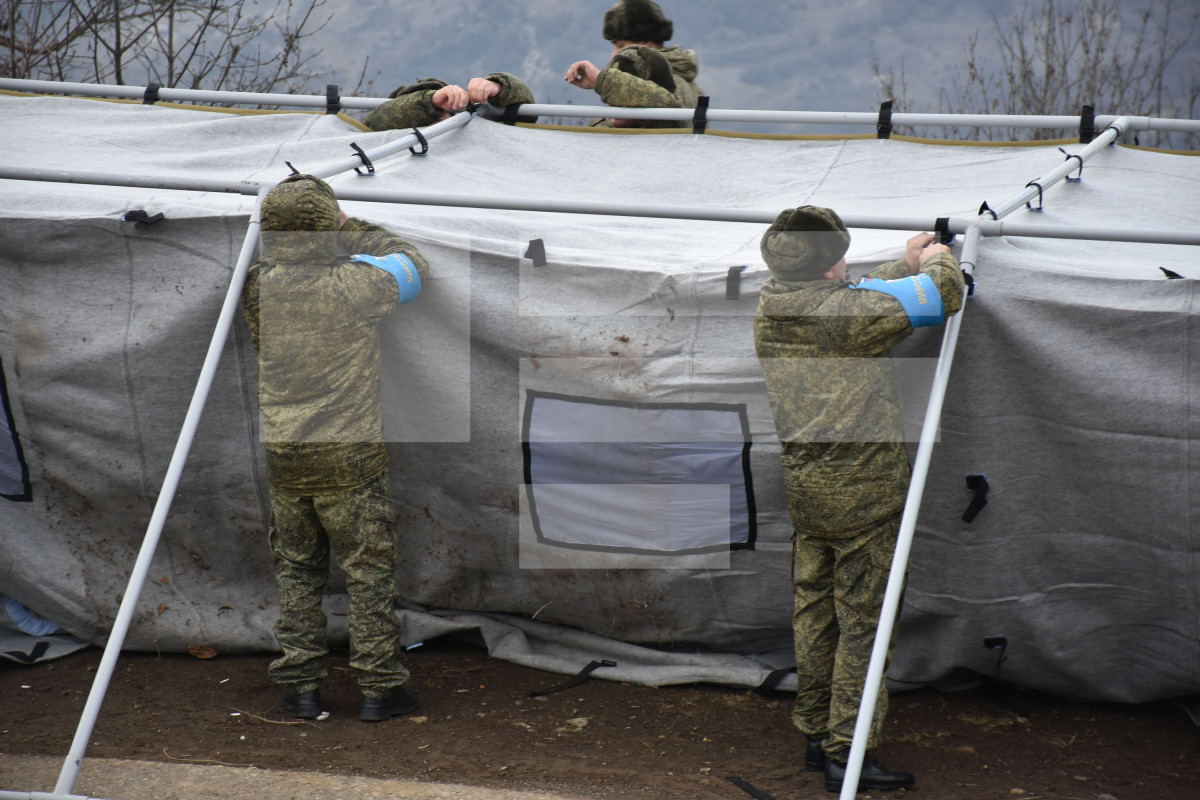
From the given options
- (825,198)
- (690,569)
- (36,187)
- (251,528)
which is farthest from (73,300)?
(825,198)

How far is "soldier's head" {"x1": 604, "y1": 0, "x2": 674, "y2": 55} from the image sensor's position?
5.48 meters

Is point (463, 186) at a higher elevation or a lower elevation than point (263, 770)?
higher

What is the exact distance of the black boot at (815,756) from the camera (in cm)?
343

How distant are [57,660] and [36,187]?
1.90 metres

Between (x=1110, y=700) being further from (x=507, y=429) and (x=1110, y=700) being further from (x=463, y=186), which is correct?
(x=463, y=186)

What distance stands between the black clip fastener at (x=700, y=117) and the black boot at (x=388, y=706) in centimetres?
275

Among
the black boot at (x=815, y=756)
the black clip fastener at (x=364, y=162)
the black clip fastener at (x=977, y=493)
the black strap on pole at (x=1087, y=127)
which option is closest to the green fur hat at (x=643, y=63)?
the black clip fastener at (x=364, y=162)

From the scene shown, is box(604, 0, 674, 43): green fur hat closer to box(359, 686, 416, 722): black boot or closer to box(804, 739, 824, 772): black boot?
box(359, 686, 416, 722): black boot

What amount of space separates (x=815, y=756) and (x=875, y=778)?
0.20 meters

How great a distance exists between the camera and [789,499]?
334 cm

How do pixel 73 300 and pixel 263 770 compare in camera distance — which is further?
pixel 73 300

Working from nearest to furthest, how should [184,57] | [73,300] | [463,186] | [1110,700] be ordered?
[1110,700], [73,300], [463,186], [184,57]

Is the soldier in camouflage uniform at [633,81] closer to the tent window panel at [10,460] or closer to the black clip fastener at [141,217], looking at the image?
the black clip fastener at [141,217]

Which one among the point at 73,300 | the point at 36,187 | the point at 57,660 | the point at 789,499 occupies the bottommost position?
the point at 57,660
